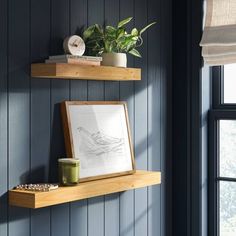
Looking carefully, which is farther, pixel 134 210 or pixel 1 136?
pixel 134 210

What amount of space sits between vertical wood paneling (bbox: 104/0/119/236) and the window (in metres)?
0.69

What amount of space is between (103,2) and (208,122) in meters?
0.99

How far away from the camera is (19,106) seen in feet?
8.04

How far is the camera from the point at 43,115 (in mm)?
2561

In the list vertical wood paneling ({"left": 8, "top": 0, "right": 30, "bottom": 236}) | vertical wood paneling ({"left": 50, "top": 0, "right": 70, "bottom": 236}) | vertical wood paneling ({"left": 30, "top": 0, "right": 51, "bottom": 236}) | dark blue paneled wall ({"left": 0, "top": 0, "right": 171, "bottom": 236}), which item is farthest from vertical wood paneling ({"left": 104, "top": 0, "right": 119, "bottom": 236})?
vertical wood paneling ({"left": 8, "top": 0, "right": 30, "bottom": 236})

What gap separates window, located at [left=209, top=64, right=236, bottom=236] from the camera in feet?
11.0

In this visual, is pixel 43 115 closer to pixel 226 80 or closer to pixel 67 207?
pixel 67 207

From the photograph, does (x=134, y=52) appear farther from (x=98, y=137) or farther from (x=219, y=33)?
(x=219, y=33)

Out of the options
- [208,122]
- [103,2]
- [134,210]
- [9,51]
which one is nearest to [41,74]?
[9,51]

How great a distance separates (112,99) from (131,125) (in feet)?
0.72

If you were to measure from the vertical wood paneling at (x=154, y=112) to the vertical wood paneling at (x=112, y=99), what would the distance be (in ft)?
1.01

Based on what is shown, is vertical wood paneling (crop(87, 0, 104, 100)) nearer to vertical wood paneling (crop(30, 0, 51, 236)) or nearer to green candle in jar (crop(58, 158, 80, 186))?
vertical wood paneling (crop(30, 0, 51, 236))

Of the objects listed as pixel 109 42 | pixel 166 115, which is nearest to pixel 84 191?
pixel 109 42

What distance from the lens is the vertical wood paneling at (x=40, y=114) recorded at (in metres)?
2.51
